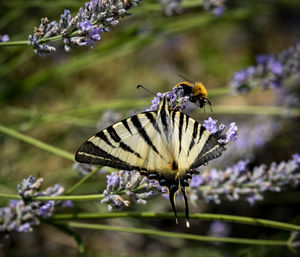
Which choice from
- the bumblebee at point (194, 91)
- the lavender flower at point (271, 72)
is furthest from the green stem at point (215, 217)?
the lavender flower at point (271, 72)

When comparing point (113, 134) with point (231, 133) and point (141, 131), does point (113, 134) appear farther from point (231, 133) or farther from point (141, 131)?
point (231, 133)

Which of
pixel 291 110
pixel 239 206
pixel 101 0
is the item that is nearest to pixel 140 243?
pixel 239 206

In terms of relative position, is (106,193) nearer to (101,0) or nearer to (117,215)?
(117,215)

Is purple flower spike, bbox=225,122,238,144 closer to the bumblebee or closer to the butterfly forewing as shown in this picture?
the butterfly forewing

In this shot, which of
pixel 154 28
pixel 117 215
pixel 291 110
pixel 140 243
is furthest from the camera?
pixel 140 243

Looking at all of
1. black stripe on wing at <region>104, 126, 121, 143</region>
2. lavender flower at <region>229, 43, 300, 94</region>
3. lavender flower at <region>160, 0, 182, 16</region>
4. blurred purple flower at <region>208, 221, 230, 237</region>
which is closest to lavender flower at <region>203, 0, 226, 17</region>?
lavender flower at <region>160, 0, 182, 16</region>

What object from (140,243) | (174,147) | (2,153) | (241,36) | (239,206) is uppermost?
(174,147)

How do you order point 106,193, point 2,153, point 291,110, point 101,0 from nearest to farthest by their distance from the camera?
point 101,0, point 106,193, point 291,110, point 2,153
